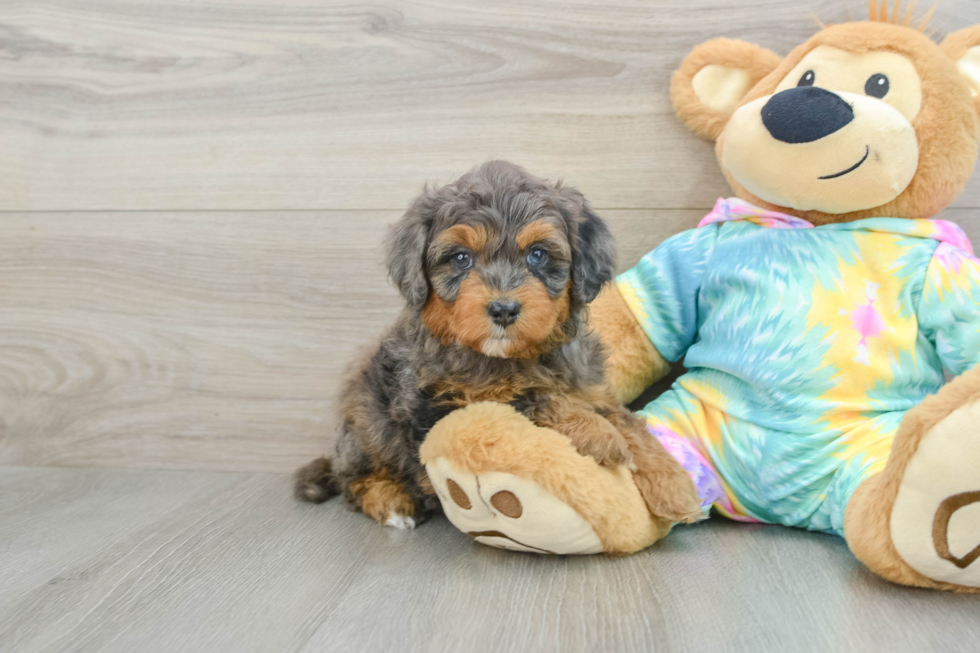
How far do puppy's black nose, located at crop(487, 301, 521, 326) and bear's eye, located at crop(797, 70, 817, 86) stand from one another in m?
0.97

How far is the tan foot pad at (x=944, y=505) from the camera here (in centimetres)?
123

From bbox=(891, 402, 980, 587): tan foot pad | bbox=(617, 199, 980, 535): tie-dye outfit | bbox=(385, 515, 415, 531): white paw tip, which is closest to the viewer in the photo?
bbox=(891, 402, 980, 587): tan foot pad

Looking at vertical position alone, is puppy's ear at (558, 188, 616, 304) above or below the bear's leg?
above

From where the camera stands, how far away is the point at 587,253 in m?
1.60

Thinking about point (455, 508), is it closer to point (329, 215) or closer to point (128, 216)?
point (329, 215)

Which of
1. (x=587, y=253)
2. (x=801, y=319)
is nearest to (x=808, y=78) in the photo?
(x=801, y=319)

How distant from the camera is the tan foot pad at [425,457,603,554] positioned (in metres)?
1.45

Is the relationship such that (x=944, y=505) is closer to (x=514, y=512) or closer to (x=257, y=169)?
(x=514, y=512)

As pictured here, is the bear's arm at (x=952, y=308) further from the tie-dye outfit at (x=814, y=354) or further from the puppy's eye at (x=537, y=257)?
the puppy's eye at (x=537, y=257)

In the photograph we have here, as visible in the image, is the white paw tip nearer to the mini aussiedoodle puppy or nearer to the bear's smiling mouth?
the mini aussiedoodle puppy

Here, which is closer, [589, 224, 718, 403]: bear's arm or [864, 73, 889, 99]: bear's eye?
[864, 73, 889, 99]: bear's eye

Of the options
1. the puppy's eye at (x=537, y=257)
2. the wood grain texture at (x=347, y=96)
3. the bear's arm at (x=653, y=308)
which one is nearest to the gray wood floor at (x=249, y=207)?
the wood grain texture at (x=347, y=96)

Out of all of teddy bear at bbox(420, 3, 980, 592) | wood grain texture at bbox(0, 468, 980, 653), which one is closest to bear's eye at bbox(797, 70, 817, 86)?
teddy bear at bbox(420, 3, 980, 592)

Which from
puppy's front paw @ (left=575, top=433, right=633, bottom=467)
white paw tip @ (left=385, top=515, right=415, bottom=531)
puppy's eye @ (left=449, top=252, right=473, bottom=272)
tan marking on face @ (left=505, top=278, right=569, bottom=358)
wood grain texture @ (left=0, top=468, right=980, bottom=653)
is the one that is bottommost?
white paw tip @ (left=385, top=515, right=415, bottom=531)
